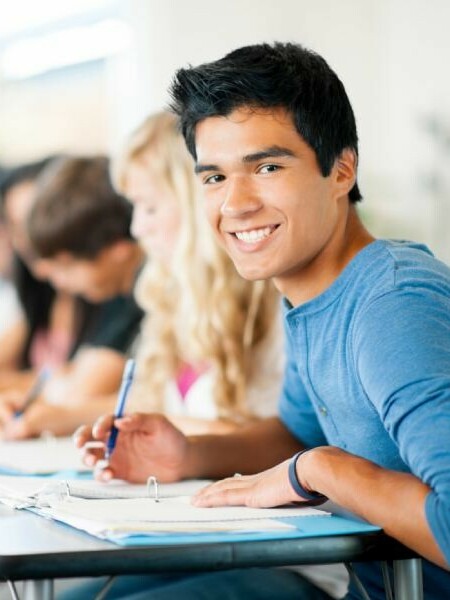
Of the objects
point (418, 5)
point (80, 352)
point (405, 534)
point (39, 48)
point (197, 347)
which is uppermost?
point (39, 48)

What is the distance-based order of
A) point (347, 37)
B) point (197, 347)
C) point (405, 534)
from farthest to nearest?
point (347, 37) < point (197, 347) < point (405, 534)

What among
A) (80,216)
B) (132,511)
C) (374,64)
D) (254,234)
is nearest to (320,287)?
(254,234)

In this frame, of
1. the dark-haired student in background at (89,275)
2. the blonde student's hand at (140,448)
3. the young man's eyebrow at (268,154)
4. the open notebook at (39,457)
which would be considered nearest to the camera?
the young man's eyebrow at (268,154)

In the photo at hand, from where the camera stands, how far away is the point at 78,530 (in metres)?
1.21

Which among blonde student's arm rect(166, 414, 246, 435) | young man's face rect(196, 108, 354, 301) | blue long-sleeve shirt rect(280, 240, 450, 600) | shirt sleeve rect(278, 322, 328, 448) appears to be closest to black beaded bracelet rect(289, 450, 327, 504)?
blue long-sleeve shirt rect(280, 240, 450, 600)

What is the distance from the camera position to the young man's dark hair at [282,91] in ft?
4.77

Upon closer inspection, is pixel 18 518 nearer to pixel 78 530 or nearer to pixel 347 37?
pixel 78 530

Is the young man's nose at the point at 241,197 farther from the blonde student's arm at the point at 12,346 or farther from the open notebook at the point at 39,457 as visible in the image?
the blonde student's arm at the point at 12,346

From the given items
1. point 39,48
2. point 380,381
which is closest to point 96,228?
point 39,48

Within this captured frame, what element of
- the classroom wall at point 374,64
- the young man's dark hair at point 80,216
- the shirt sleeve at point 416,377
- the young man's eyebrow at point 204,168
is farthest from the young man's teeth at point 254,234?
the classroom wall at point 374,64

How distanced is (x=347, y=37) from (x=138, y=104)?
115cm

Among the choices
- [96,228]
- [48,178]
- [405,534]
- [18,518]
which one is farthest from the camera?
[48,178]

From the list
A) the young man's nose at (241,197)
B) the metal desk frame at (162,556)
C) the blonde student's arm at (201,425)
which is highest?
the young man's nose at (241,197)

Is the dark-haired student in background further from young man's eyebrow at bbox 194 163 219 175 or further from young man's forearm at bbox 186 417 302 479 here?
young man's eyebrow at bbox 194 163 219 175
